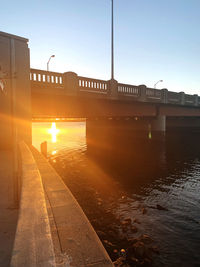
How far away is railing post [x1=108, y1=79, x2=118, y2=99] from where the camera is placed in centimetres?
3403

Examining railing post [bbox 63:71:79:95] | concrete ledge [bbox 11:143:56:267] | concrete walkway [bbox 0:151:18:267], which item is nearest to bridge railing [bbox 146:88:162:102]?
railing post [bbox 63:71:79:95]

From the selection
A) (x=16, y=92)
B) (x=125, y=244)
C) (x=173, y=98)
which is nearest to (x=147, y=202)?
(x=125, y=244)

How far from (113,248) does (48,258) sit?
20.6 ft

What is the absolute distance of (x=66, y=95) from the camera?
27.2m

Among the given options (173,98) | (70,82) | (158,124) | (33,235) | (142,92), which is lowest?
(33,235)

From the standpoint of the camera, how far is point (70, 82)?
27469 millimetres

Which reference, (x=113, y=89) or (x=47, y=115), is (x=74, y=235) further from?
(x=113, y=89)

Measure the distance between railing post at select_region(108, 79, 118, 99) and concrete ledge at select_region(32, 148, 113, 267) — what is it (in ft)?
95.3

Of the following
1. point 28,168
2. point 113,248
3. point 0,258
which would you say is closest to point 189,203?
point 113,248

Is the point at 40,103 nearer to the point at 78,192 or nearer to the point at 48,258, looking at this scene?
the point at 78,192

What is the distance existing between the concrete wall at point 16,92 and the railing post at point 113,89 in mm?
16325

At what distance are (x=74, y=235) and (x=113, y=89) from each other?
31949 mm

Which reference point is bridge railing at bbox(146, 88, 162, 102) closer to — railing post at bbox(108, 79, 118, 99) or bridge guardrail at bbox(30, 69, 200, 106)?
bridge guardrail at bbox(30, 69, 200, 106)

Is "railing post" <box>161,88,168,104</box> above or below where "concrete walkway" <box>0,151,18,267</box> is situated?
above
